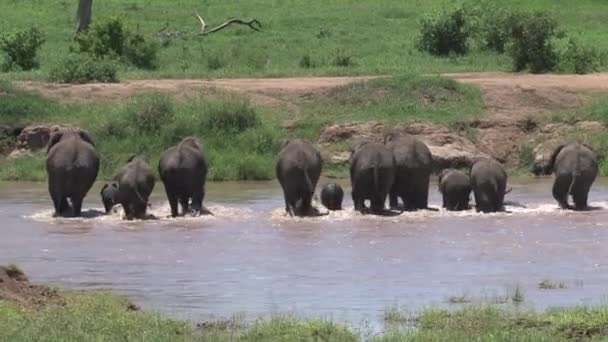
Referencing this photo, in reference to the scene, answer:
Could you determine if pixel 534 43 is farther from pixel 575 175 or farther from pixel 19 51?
pixel 575 175

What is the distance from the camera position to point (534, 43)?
32312 millimetres

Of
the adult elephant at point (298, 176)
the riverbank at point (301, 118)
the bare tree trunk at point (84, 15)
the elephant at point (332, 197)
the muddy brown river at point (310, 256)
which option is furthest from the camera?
the bare tree trunk at point (84, 15)

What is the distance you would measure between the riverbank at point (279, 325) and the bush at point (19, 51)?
74.3 ft

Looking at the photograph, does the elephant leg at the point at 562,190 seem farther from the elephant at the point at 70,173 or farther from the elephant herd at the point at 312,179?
the elephant at the point at 70,173

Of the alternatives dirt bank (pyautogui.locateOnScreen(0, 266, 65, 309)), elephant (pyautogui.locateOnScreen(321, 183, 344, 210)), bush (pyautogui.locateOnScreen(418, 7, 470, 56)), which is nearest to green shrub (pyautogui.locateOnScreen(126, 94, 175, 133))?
elephant (pyautogui.locateOnScreen(321, 183, 344, 210))

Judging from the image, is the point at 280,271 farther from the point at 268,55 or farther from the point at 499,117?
the point at 268,55

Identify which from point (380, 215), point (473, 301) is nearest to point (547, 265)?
point (473, 301)

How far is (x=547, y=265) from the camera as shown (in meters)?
15.8

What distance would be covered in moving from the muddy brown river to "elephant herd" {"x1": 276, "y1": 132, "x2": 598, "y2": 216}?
0.98ft

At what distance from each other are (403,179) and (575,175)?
2.20 meters

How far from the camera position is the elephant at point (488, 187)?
Answer: 20109mm

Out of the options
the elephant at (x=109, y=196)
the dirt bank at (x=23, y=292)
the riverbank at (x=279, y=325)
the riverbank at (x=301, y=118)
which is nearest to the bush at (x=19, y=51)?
the riverbank at (x=301, y=118)

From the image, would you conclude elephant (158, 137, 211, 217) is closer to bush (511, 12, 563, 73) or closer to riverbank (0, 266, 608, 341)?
riverbank (0, 266, 608, 341)

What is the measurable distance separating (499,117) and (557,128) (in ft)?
3.65
